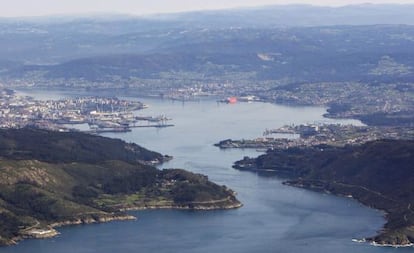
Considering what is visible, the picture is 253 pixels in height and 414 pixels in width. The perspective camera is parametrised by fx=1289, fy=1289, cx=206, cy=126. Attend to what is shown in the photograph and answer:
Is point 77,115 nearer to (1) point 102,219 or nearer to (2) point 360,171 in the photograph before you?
(2) point 360,171

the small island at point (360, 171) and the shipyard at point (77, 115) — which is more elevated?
the small island at point (360, 171)

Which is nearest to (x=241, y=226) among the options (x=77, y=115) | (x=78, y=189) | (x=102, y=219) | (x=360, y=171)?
(x=102, y=219)

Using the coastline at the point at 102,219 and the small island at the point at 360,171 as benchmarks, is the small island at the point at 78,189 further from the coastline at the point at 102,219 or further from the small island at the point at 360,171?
the small island at the point at 360,171


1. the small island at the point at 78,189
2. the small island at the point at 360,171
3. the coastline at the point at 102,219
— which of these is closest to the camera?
the coastline at the point at 102,219

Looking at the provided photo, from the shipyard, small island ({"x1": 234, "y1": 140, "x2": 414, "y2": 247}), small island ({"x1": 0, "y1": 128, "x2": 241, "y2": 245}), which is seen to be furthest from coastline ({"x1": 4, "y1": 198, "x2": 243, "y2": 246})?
the shipyard

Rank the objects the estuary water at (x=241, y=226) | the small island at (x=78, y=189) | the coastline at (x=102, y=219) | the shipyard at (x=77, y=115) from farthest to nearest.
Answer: the shipyard at (x=77, y=115) < the small island at (x=78, y=189) < the coastline at (x=102, y=219) < the estuary water at (x=241, y=226)

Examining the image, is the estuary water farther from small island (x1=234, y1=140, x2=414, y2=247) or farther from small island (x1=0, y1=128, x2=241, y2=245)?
small island (x1=0, y1=128, x2=241, y2=245)

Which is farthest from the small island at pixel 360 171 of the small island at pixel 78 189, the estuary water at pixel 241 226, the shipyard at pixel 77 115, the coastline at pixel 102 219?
the shipyard at pixel 77 115

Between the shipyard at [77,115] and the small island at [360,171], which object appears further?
the shipyard at [77,115]
